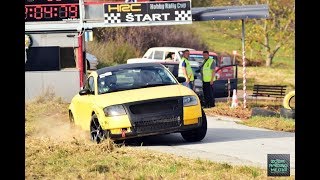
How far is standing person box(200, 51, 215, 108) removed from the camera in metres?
23.8

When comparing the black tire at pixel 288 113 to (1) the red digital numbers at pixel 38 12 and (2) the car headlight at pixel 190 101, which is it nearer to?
(2) the car headlight at pixel 190 101

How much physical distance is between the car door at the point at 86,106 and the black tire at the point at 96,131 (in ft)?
1.01

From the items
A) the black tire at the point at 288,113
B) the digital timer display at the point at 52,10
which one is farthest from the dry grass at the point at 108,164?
the digital timer display at the point at 52,10

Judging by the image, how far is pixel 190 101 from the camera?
15109 millimetres

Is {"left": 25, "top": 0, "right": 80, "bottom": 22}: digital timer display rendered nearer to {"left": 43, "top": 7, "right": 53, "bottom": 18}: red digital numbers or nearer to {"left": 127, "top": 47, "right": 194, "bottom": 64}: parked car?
{"left": 43, "top": 7, "right": 53, "bottom": 18}: red digital numbers

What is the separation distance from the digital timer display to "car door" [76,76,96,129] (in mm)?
9950

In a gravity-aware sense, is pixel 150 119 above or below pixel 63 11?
below

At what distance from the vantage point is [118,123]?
14.7 meters

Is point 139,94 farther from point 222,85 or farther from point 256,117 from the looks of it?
point 222,85

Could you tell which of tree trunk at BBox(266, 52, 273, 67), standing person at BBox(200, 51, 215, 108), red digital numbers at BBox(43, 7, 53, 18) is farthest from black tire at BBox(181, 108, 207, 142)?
tree trunk at BBox(266, 52, 273, 67)

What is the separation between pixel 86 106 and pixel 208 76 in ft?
27.6

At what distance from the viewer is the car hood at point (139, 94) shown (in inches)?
587

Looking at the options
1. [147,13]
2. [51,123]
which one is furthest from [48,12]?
[51,123]
